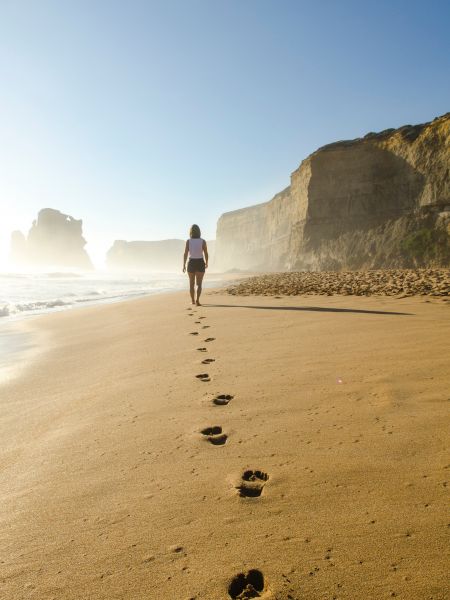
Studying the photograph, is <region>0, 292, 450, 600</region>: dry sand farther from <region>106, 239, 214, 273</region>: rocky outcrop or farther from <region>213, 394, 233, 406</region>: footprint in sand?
<region>106, 239, 214, 273</region>: rocky outcrop

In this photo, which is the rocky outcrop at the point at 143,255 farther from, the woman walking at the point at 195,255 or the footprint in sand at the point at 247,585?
the footprint in sand at the point at 247,585

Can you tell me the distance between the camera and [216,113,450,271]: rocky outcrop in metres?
22.9

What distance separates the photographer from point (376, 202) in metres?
27.8

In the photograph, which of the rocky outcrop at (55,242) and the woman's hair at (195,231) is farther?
the rocky outcrop at (55,242)

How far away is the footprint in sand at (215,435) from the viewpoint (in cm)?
187

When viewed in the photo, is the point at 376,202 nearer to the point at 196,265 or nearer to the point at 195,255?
the point at 195,255

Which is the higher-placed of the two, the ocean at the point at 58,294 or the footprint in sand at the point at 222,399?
the ocean at the point at 58,294

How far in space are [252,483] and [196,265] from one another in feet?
25.2

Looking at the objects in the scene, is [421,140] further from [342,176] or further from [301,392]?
[301,392]

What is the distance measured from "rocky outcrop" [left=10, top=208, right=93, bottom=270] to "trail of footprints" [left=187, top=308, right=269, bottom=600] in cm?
14213

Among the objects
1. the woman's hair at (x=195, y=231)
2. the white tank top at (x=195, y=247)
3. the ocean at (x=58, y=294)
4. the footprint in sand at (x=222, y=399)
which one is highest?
the woman's hair at (x=195, y=231)

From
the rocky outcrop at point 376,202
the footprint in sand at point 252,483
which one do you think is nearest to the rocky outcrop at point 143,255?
the rocky outcrop at point 376,202

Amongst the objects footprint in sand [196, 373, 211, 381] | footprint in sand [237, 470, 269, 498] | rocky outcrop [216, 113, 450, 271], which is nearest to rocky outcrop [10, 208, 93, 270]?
rocky outcrop [216, 113, 450, 271]

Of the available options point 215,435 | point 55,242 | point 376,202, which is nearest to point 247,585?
point 215,435
